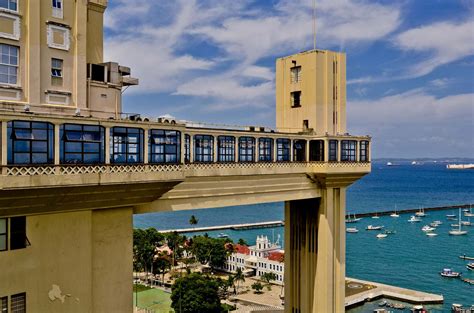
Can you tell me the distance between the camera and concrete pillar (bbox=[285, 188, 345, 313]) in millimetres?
25750

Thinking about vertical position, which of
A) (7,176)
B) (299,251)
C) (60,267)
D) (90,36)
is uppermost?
(90,36)

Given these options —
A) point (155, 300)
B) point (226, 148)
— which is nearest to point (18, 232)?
point (226, 148)

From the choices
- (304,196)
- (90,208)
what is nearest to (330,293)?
(304,196)

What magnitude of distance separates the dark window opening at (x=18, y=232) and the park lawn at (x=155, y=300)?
146ft

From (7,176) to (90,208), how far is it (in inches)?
147

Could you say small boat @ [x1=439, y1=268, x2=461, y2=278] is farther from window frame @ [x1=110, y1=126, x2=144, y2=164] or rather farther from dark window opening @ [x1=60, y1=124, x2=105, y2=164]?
dark window opening @ [x1=60, y1=124, x2=105, y2=164]

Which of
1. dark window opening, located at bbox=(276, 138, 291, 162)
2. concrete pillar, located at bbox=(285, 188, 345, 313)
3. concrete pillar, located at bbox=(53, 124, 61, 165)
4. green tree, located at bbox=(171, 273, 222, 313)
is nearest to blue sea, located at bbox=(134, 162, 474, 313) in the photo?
green tree, located at bbox=(171, 273, 222, 313)

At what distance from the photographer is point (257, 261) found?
250 feet

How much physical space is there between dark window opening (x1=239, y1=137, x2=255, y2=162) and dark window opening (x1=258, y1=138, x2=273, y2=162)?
451mm

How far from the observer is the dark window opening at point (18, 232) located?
1417 cm

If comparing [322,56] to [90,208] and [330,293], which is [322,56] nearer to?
[330,293]

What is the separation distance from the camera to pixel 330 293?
84.9 ft

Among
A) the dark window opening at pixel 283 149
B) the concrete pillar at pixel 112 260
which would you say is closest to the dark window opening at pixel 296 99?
the dark window opening at pixel 283 149

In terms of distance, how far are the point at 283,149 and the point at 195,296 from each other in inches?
1276
